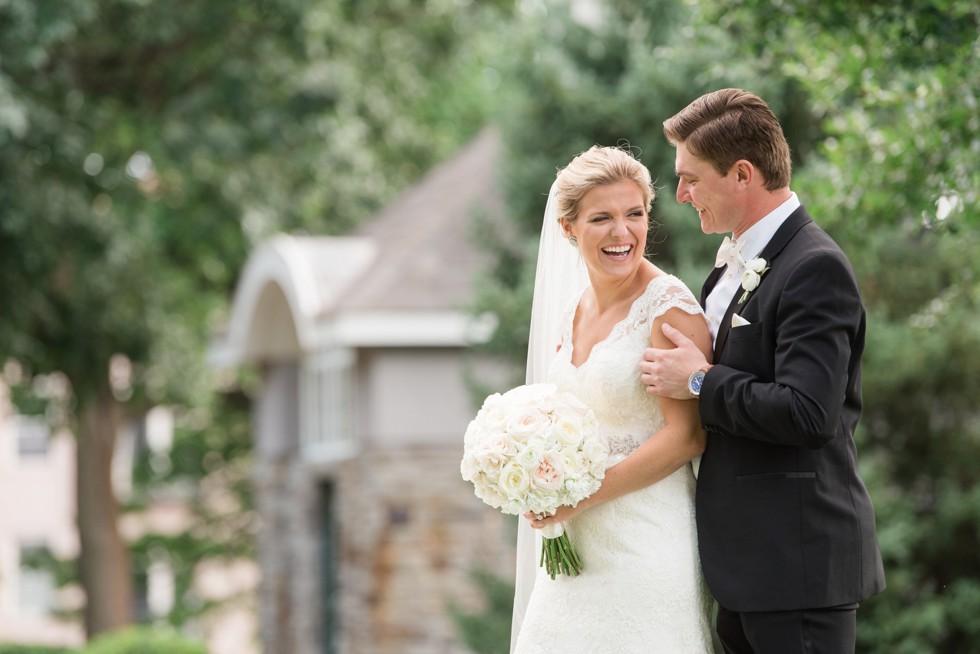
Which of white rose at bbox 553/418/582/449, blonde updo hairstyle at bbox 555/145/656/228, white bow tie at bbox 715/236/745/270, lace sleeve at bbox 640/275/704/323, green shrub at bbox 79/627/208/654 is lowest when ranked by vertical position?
green shrub at bbox 79/627/208/654

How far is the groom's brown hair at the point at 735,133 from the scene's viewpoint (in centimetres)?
429

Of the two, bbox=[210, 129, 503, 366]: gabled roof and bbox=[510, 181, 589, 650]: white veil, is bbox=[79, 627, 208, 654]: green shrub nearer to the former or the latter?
bbox=[210, 129, 503, 366]: gabled roof

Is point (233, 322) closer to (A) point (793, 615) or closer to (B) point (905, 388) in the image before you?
(B) point (905, 388)

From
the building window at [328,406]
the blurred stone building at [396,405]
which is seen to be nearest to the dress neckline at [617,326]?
the blurred stone building at [396,405]

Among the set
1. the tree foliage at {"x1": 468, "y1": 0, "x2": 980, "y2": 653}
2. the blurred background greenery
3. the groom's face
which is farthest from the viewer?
the blurred background greenery

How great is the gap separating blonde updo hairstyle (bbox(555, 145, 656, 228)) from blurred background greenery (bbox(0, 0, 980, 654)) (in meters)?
2.86

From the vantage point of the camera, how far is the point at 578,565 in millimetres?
4707

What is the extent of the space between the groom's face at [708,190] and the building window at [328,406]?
560 inches

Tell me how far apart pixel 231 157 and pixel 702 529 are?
15.1 metres

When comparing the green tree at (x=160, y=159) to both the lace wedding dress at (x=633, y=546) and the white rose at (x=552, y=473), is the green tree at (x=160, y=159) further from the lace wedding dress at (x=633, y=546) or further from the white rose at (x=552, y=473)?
the white rose at (x=552, y=473)

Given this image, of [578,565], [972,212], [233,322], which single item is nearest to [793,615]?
[578,565]

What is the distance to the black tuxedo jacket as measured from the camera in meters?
4.04

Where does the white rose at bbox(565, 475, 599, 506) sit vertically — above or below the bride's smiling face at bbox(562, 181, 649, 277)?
below

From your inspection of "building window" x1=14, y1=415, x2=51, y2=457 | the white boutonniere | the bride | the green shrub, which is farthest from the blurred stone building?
"building window" x1=14, y1=415, x2=51, y2=457
